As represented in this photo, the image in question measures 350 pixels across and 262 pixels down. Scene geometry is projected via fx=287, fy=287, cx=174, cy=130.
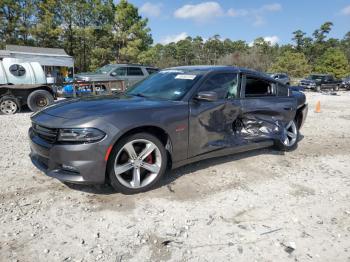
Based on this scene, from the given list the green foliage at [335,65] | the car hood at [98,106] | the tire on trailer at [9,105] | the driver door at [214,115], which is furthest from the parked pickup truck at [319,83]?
the car hood at [98,106]

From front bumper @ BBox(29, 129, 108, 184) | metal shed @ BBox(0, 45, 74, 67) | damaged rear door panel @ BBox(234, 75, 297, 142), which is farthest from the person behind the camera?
metal shed @ BBox(0, 45, 74, 67)

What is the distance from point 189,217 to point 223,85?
2.13 m

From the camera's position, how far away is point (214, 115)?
4.05m

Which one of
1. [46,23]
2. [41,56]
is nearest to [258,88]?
[41,56]

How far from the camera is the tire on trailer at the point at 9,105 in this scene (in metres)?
9.20

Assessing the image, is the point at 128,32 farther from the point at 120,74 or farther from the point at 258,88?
the point at 258,88

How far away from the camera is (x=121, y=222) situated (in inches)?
115

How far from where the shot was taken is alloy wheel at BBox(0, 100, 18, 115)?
363 inches

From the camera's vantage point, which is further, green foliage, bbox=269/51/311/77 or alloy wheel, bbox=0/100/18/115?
green foliage, bbox=269/51/311/77

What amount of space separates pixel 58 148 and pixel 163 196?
52.5 inches

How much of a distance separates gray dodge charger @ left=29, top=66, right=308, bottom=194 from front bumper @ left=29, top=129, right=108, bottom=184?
0.01 m

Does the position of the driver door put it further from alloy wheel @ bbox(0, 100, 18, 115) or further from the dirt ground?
alloy wheel @ bbox(0, 100, 18, 115)

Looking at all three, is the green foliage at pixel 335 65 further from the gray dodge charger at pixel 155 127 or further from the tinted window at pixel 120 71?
the gray dodge charger at pixel 155 127

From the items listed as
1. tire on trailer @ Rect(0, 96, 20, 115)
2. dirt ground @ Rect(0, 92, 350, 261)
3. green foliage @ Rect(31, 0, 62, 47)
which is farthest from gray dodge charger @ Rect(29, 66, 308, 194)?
green foliage @ Rect(31, 0, 62, 47)
